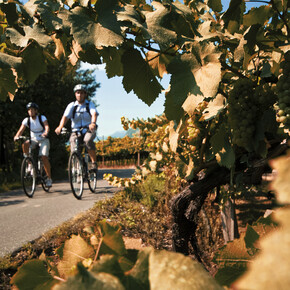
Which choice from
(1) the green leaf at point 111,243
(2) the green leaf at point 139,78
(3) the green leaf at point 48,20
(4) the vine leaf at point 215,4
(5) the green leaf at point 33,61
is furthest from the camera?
(4) the vine leaf at point 215,4

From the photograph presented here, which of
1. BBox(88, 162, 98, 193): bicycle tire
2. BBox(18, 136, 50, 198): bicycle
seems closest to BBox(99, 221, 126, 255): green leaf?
BBox(88, 162, 98, 193): bicycle tire

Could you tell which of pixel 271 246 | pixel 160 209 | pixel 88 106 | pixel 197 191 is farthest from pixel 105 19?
pixel 88 106

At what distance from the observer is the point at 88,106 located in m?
5.89

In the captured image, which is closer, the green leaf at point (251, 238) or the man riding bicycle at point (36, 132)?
the green leaf at point (251, 238)

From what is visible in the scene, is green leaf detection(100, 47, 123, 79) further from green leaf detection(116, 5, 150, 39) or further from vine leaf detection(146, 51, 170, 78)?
green leaf detection(116, 5, 150, 39)

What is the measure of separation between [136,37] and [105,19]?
0.23 m

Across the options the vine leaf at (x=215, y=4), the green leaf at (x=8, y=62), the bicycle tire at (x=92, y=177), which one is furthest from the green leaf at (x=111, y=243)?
the bicycle tire at (x=92, y=177)

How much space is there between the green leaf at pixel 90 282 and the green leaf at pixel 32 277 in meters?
0.15

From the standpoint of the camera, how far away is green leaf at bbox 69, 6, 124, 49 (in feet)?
2.30

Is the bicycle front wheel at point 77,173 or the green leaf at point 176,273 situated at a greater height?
the green leaf at point 176,273

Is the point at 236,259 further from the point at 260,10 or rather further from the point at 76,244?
Answer: the point at 260,10

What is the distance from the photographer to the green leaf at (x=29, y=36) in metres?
0.83

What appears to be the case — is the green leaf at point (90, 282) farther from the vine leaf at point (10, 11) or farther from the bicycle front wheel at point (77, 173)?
the bicycle front wheel at point (77, 173)

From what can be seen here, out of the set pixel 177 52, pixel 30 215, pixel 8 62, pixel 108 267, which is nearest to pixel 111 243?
pixel 108 267
